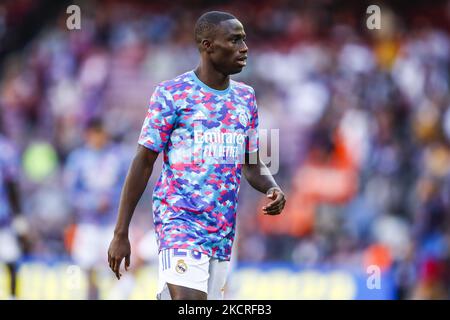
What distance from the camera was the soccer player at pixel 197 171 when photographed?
659 cm

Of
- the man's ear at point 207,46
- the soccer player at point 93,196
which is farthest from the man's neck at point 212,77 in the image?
the soccer player at point 93,196

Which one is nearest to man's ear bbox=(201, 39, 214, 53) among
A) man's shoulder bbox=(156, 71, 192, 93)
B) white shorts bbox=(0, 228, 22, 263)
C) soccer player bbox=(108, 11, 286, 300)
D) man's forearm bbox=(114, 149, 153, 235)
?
soccer player bbox=(108, 11, 286, 300)

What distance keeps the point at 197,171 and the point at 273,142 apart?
32.0 ft

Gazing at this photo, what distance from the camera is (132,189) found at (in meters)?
6.61

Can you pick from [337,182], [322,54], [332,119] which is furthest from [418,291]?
[322,54]

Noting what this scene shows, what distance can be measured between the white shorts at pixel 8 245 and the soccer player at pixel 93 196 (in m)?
1.18

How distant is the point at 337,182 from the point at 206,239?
30.2ft

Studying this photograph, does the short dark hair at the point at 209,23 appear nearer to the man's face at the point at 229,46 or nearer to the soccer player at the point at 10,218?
the man's face at the point at 229,46

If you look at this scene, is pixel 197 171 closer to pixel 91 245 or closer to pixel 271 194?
pixel 271 194

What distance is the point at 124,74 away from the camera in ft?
60.3

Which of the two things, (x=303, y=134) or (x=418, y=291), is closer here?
(x=418, y=291)

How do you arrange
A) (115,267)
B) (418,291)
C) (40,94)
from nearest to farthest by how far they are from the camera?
1. (115,267)
2. (418,291)
3. (40,94)

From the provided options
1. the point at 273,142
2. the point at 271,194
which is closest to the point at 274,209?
the point at 271,194

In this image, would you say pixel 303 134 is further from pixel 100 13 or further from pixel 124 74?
pixel 100 13
